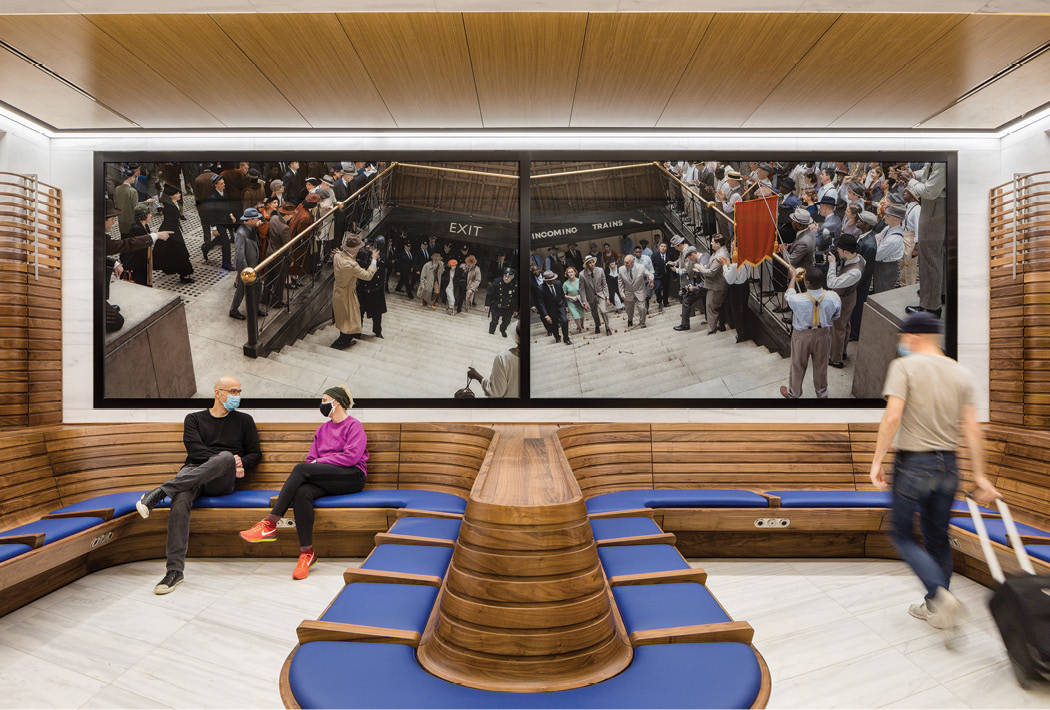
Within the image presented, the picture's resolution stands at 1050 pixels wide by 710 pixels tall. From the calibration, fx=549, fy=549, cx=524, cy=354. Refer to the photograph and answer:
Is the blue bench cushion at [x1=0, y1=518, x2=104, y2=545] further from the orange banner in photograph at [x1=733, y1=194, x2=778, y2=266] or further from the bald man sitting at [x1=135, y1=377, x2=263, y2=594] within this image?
the orange banner in photograph at [x1=733, y1=194, x2=778, y2=266]

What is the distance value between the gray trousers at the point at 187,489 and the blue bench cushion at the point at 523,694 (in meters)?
2.35

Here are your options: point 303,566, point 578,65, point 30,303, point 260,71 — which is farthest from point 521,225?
point 30,303

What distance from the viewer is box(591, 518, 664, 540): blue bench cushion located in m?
3.03

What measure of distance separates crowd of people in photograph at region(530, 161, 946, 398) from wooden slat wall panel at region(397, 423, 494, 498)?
3.82 feet

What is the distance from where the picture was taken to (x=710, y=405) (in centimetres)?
475

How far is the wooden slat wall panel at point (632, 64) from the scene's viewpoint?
321cm

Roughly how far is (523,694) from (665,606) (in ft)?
2.40

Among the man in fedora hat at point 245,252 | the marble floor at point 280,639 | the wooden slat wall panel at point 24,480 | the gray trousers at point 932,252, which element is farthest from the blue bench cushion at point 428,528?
the gray trousers at point 932,252

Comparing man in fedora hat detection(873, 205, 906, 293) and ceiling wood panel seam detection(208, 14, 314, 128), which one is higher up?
ceiling wood panel seam detection(208, 14, 314, 128)

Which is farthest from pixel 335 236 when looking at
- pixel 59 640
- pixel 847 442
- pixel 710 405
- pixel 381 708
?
pixel 847 442

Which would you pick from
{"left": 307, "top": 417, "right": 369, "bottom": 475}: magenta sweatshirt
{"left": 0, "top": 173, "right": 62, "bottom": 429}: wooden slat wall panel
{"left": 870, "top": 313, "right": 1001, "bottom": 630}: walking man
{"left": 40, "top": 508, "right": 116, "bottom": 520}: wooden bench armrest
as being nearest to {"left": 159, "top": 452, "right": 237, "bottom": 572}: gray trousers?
{"left": 40, "top": 508, "right": 116, "bottom": 520}: wooden bench armrest

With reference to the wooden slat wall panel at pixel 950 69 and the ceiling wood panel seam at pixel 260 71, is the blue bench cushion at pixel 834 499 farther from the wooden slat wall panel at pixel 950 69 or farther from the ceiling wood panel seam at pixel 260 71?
the ceiling wood panel seam at pixel 260 71

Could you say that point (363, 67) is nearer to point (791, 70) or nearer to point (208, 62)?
point (208, 62)

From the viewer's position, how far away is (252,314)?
477 cm
